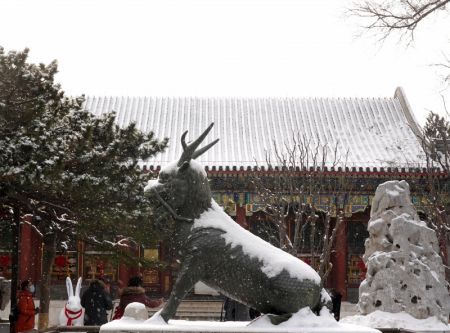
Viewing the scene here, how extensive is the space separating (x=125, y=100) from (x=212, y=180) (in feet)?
19.3

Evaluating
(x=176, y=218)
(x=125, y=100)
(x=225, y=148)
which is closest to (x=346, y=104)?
(x=225, y=148)

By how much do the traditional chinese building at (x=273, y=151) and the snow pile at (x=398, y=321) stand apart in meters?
7.94

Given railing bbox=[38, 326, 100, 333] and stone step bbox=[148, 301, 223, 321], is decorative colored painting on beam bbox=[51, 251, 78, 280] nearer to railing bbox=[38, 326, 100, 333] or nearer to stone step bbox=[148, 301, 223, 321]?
→ stone step bbox=[148, 301, 223, 321]

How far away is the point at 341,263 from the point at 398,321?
1156 centimetres

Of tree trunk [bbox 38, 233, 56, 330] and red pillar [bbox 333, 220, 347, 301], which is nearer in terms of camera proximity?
tree trunk [bbox 38, 233, 56, 330]

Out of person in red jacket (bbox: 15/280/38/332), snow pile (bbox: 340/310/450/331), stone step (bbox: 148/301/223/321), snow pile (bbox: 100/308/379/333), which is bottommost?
stone step (bbox: 148/301/223/321)

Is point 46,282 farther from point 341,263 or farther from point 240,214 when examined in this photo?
point 341,263

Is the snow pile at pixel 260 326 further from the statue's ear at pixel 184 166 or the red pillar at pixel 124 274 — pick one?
the red pillar at pixel 124 274

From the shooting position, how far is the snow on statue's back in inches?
191

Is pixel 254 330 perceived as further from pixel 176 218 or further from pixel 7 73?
pixel 7 73

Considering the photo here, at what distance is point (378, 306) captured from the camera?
1043cm

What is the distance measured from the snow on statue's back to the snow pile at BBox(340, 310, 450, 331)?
5.26m

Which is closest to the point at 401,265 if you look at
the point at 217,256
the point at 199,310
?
the point at 217,256

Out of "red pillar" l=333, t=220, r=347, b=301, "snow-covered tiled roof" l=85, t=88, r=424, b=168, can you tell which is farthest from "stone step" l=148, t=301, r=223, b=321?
"snow-covered tiled roof" l=85, t=88, r=424, b=168
